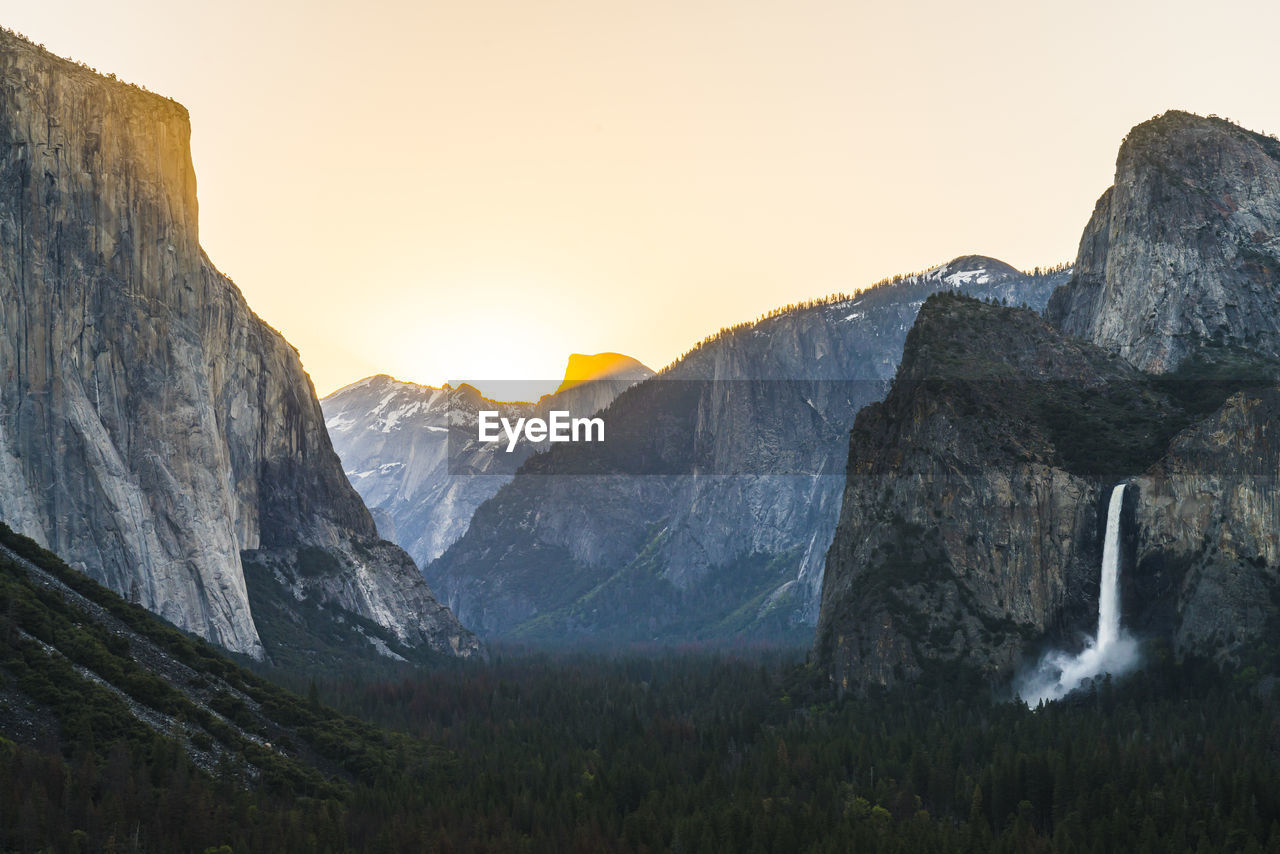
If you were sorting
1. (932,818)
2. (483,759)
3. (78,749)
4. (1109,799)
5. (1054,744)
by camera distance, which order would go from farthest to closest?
(483,759), (1054,744), (932,818), (1109,799), (78,749)

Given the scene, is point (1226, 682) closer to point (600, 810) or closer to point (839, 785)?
point (839, 785)

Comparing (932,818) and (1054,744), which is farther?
(1054,744)

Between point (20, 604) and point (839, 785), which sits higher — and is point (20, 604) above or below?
above

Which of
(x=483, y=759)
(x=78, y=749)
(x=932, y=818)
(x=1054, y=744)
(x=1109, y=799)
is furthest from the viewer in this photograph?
(x=483, y=759)

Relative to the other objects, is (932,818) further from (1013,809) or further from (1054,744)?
(1054,744)

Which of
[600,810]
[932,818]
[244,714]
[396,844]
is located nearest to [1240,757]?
[932,818]

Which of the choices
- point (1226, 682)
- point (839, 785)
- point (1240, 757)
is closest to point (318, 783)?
point (839, 785)

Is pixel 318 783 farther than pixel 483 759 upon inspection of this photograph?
No

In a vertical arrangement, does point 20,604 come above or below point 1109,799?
above

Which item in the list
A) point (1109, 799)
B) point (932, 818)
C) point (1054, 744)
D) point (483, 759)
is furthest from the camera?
point (483, 759)
